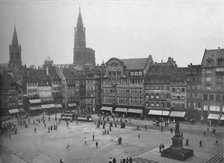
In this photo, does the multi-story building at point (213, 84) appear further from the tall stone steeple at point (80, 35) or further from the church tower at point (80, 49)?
the tall stone steeple at point (80, 35)

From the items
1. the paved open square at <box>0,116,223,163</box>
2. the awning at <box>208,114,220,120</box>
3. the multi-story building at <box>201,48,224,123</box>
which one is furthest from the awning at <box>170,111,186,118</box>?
the awning at <box>208,114,220,120</box>

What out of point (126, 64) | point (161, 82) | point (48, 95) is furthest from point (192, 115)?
point (48, 95)

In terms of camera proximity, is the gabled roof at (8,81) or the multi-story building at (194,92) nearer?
the multi-story building at (194,92)

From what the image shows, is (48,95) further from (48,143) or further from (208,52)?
(208,52)

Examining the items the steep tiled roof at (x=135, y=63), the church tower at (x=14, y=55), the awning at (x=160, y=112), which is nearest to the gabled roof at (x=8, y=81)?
the church tower at (x=14, y=55)

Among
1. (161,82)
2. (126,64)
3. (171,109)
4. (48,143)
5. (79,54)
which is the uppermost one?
(79,54)
